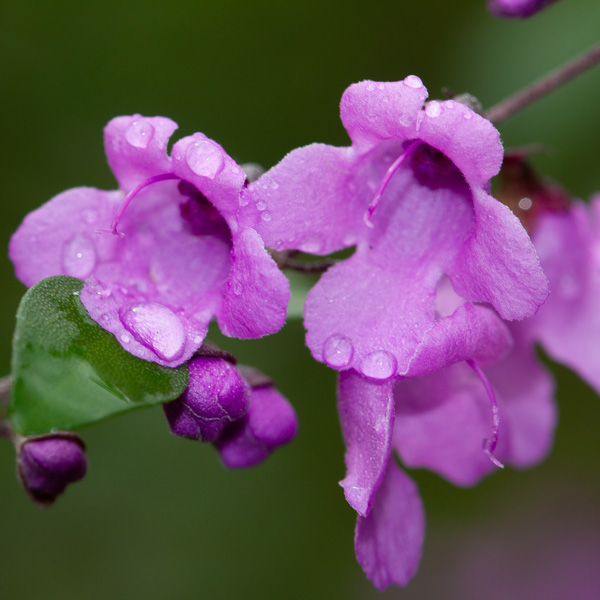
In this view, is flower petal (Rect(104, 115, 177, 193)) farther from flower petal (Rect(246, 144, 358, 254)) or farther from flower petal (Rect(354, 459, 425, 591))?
flower petal (Rect(354, 459, 425, 591))

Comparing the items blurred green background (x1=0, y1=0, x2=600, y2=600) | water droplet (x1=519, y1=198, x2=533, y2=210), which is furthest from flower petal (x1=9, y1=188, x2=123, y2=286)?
blurred green background (x1=0, y1=0, x2=600, y2=600)

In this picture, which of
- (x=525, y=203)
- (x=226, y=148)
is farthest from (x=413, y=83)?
(x=226, y=148)

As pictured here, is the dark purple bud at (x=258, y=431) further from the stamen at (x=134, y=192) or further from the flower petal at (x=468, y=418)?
the stamen at (x=134, y=192)

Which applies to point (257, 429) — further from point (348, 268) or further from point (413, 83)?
point (413, 83)

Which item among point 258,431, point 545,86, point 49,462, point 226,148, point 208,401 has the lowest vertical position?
point 226,148

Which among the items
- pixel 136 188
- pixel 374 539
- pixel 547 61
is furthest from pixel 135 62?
pixel 374 539

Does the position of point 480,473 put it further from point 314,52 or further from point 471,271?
point 314,52

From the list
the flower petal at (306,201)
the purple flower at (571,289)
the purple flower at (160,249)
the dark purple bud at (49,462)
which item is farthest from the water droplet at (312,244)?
the purple flower at (571,289)
